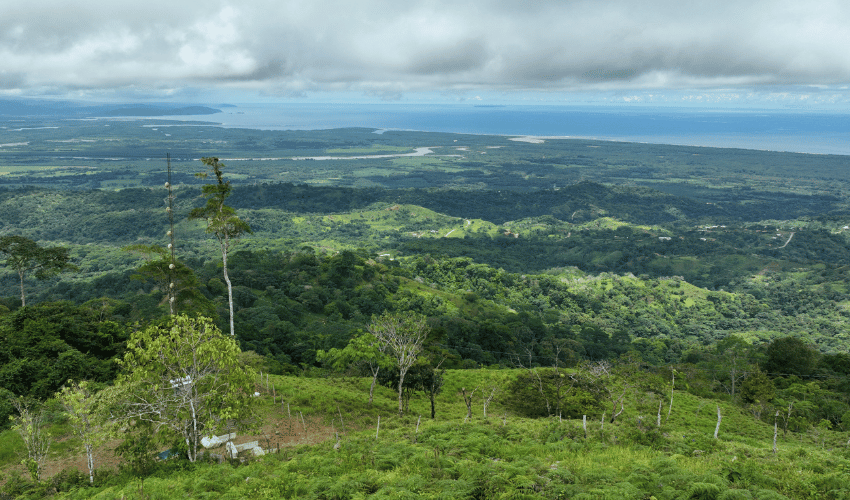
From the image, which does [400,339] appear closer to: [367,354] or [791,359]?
[367,354]

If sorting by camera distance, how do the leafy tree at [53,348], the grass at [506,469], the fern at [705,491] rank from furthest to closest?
1. the leafy tree at [53,348]
2. the grass at [506,469]
3. the fern at [705,491]

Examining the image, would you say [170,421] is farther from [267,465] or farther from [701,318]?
[701,318]

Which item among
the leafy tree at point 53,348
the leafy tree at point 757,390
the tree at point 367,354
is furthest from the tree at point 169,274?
the leafy tree at point 757,390

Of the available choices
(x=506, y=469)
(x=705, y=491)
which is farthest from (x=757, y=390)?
(x=506, y=469)

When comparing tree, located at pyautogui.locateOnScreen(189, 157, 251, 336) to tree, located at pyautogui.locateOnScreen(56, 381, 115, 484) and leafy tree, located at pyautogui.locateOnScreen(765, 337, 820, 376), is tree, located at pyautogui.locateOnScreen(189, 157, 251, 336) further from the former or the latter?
leafy tree, located at pyautogui.locateOnScreen(765, 337, 820, 376)

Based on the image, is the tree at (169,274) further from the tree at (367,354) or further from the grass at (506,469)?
the tree at (367,354)

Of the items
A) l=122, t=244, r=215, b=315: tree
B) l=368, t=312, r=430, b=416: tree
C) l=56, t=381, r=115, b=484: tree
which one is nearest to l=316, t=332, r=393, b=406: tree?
l=368, t=312, r=430, b=416: tree
